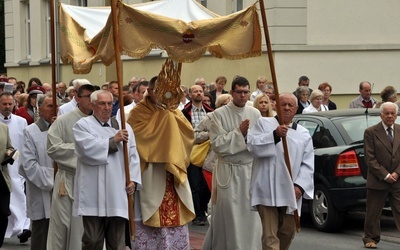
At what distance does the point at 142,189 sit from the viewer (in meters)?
10.9

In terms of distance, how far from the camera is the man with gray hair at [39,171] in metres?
11.5

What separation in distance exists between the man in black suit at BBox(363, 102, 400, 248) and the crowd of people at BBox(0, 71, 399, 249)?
77.2 inches

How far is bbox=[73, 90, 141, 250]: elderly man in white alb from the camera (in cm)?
973

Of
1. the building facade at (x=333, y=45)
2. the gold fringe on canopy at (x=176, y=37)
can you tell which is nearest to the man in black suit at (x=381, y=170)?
the gold fringe on canopy at (x=176, y=37)

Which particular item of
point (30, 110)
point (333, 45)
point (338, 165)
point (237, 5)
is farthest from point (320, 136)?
point (237, 5)

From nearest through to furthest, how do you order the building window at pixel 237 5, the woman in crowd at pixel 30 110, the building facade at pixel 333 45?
the woman in crowd at pixel 30 110 < the building facade at pixel 333 45 < the building window at pixel 237 5

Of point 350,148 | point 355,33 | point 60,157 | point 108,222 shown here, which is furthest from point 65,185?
point 355,33

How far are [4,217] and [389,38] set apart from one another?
14011 millimetres

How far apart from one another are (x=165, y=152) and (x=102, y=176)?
4.02ft

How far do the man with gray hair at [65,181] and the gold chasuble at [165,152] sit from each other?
524 millimetres

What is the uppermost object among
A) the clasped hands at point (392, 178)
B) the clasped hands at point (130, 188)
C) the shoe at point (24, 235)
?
the clasped hands at point (130, 188)

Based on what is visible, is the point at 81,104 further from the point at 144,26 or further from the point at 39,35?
the point at 39,35

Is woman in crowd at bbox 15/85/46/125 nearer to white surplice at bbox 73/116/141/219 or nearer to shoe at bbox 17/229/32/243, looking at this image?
shoe at bbox 17/229/32/243

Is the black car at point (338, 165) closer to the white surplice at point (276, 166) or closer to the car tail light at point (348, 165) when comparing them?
the car tail light at point (348, 165)
